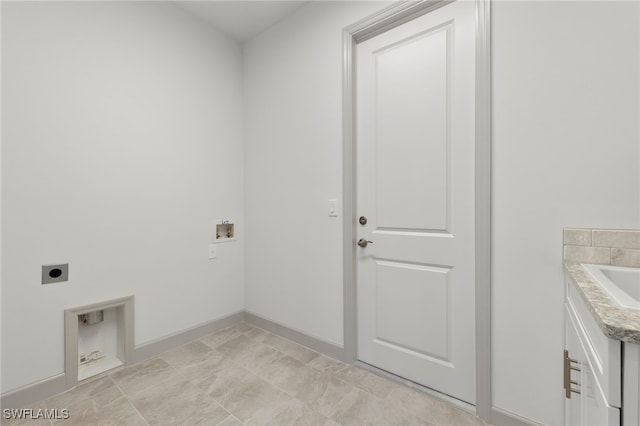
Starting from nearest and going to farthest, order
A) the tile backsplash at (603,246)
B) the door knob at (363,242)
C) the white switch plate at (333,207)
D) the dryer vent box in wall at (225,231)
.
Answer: the tile backsplash at (603,246) < the door knob at (363,242) < the white switch plate at (333,207) < the dryer vent box in wall at (225,231)

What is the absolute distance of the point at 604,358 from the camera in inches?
25.9

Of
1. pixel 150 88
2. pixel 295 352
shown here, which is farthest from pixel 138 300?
pixel 150 88

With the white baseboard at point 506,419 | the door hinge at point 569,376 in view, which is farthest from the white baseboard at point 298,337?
the door hinge at point 569,376

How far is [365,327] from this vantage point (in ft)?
6.52

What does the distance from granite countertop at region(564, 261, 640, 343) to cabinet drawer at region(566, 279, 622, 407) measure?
4cm

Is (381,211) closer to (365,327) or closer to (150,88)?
(365,327)

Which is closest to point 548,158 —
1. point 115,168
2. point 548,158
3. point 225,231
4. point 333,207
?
point 548,158

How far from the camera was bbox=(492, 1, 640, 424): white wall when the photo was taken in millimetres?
1149

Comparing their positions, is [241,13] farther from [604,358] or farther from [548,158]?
[604,358]

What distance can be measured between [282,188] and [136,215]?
3.58 ft

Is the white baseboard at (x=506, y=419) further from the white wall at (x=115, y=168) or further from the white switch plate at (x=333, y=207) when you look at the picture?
the white wall at (x=115, y=168)

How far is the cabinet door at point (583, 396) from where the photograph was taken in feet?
2.17

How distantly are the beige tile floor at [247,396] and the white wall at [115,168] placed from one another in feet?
0.97

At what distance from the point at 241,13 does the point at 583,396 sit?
301 cm
